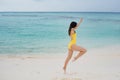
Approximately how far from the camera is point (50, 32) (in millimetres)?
2791

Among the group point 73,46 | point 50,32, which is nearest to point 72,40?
point 73,46

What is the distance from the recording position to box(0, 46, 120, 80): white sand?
2.71 meters

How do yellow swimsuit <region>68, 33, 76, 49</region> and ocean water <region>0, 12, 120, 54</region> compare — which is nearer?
yellow swimsuit <region>68, 33, 76, 49</region>

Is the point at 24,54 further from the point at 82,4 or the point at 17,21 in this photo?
the point at 82,4

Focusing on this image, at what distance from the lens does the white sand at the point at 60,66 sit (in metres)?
2.71

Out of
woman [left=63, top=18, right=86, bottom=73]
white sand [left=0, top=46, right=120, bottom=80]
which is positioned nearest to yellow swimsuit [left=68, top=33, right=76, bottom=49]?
woman [left=63, top=18, right=86, bottom=73]

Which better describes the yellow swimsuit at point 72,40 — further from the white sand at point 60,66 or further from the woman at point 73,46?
the white sand at point 60,66

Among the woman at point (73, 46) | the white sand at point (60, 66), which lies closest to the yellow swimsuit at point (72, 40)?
the woman at point (73, 46)

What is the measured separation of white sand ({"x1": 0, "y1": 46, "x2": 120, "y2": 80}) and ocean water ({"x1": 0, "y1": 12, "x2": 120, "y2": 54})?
0.07 m

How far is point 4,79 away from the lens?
9.10 ft

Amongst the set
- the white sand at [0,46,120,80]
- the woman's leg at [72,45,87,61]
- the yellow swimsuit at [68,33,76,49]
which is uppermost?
the yellow swimsuit at [68,33,76,49]

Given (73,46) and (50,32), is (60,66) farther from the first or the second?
(50,32)

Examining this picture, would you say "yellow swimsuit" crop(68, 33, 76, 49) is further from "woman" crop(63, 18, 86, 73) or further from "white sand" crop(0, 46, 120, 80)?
"white sand" crop(0, 46, 120, 80)

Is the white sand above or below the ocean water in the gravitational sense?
below
